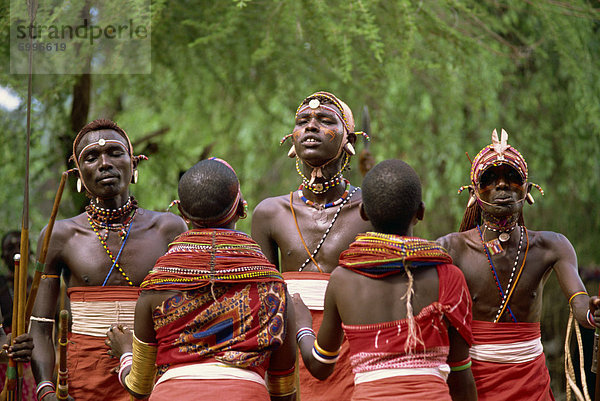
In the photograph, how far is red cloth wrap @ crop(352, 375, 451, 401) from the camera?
2.98 metres

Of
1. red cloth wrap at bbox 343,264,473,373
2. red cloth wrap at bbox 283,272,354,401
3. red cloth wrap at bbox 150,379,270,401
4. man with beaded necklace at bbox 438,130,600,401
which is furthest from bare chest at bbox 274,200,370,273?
red cloth wrap at bbox 150,379,270,401

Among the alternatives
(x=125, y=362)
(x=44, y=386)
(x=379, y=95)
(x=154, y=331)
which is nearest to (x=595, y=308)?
(x=154, y=331)

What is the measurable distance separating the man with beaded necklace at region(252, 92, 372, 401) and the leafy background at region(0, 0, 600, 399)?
2713 mm

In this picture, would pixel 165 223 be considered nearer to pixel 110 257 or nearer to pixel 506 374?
pixel 110 257

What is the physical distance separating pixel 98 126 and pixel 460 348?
2455 mm

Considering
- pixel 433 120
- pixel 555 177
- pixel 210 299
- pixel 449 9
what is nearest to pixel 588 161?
pixel 555 177

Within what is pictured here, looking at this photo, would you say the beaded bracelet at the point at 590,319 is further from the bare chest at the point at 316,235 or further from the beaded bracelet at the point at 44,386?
the beaded bracelet at the point at 44,386

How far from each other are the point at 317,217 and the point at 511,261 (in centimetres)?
114

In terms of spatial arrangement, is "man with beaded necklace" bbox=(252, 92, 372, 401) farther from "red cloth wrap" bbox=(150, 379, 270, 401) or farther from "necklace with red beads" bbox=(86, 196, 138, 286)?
"red cloth wrap" bbox=(150, 379, 270, 401)

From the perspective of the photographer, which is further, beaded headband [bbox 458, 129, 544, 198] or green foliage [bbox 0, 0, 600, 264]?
green foliage [bbox 0, 0, 600, 264]

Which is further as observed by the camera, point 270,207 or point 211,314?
point 270,207

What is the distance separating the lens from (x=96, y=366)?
165 inches

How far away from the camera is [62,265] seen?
4422mm

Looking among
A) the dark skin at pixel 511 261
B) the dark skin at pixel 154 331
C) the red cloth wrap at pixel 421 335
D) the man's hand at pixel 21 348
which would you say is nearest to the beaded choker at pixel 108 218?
the man's hand at pixel 21 348
